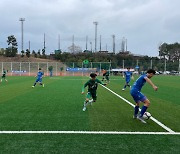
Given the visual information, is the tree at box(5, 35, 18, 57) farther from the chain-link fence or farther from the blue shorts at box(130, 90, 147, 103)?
the blue shorts at box(130, 90, 147, 103)

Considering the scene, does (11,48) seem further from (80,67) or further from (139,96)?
(139,96)

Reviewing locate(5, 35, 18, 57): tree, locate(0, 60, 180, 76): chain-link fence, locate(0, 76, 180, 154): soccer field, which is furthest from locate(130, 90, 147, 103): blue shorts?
locate(5, 35, 18, 57): tree

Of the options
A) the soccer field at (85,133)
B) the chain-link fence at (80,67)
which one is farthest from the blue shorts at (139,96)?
the chain-link fence at (80,67)

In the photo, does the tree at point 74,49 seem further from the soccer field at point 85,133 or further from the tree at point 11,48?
the soccer field at point 85,133

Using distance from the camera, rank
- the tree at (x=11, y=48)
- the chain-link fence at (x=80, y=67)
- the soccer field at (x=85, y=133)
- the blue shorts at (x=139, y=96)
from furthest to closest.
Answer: the tree at (x=11, y=48)
the chain-link fence at (x=80, y=67)
the blue shorts at (x=139, y=96)
the soccer field at (x=85, y=133)

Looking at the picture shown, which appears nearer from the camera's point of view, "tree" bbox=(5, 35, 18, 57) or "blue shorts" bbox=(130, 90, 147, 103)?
"blue shorts" bbox=(130, 90, 147, 103)

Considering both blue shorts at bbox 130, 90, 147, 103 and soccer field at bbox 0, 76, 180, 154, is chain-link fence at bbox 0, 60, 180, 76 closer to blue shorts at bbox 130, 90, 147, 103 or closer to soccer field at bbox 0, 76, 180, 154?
soccer field at bbox 0, 76, 180, 154

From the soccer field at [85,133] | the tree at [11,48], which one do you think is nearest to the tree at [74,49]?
the tree at [11,48]

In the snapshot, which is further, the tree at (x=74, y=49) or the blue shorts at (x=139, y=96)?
the tree at (x=74, y=49)

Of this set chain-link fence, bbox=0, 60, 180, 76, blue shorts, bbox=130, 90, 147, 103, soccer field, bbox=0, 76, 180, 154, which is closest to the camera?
soccer field, bbox=0, 76, 180, 154

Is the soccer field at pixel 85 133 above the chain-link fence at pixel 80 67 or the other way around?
the other way around

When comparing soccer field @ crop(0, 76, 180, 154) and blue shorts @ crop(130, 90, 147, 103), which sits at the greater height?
blue shorts @ crop(130, 90, 147, 103)

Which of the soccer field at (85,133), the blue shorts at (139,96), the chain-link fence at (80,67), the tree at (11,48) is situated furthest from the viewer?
the tree at (11,48)

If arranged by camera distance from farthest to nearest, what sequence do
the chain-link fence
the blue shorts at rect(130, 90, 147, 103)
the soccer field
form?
the chain-link fence, the blue shorts at rect(130, 90, 147, 103), the soccer field
